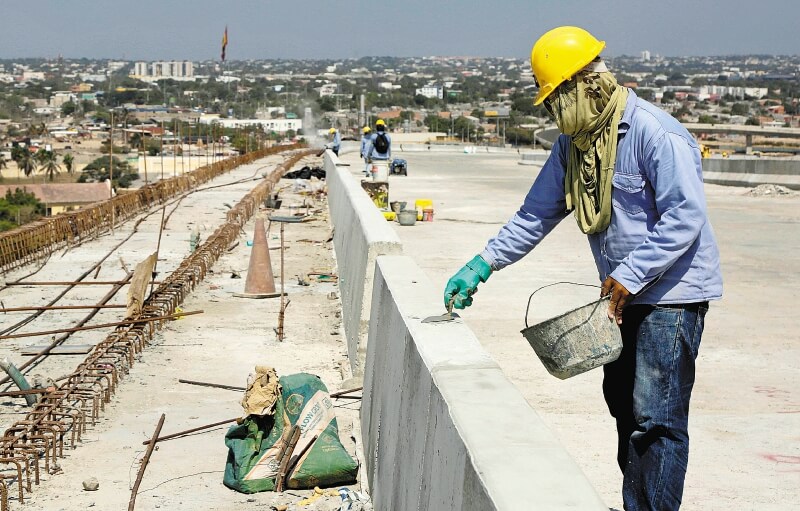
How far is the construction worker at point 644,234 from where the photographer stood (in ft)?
14.0

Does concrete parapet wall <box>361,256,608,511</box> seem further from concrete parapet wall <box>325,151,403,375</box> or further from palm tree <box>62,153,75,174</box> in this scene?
palm tree <box>62,153,75,174</box>

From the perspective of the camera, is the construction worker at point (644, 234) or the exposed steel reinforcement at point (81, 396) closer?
the construction worker at point (644, 234)

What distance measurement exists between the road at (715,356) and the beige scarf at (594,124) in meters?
1.97

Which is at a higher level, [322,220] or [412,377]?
[412,377]

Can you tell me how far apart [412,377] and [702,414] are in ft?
10.4

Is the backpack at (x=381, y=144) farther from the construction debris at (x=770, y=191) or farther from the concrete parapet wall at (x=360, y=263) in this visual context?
the concrete parapet wall at (x=360, y=263)

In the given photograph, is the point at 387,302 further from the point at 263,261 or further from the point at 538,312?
the point at 263,261

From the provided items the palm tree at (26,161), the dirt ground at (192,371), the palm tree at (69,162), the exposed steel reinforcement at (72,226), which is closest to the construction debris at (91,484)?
the dirt ground at (192,371)

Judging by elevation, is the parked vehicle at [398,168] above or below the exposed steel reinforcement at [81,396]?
below

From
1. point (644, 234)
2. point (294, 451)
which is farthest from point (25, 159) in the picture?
point (644, 234)

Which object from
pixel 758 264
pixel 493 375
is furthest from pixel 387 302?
pixel 758 264

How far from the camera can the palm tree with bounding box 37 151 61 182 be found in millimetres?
121875

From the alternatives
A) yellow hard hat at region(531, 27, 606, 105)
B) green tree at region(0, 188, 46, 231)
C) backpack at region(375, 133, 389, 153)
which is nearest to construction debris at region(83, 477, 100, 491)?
yellow hard hat at region(531, 27, 606, 105)

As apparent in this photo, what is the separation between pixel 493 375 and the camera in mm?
4543
